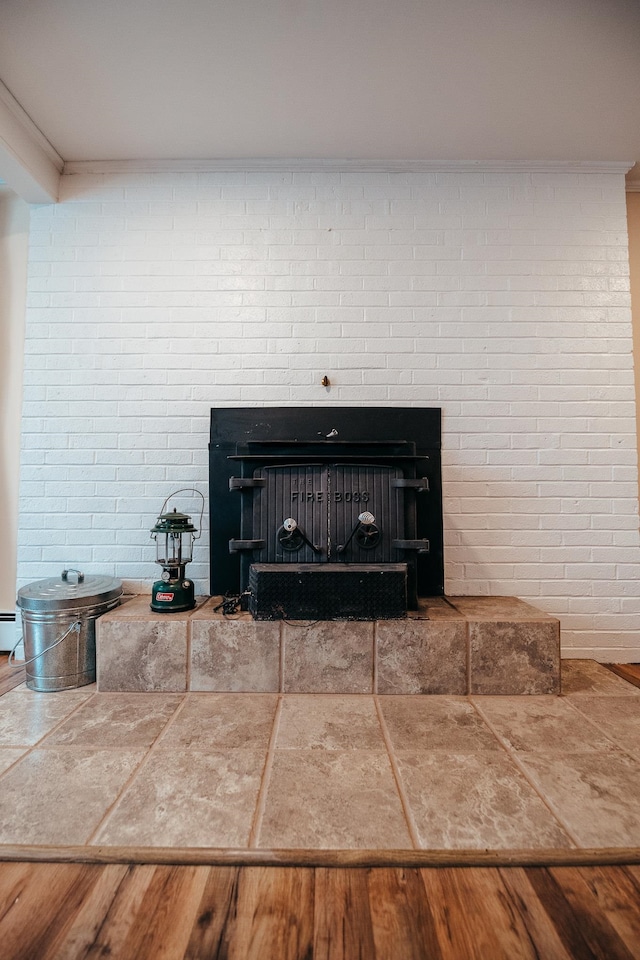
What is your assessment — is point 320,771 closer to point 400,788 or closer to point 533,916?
point 400,788

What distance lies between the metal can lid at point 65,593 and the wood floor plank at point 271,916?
4.62 ft

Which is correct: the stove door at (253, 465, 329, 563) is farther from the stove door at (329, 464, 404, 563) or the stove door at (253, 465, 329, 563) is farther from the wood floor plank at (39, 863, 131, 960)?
the wood floor plank at (39, 863, 131, 960)

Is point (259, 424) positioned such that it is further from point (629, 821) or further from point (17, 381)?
point (629, 821)

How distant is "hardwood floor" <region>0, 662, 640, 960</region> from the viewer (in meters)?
0.92

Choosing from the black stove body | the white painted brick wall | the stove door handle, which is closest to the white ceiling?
the white painted brick wall

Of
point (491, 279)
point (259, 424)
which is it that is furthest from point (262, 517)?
point (491, 279)

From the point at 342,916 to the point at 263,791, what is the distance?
0.43 metres

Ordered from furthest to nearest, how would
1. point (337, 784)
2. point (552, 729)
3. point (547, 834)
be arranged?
point (552, 729) < point (337, 784) < point (547, 834)

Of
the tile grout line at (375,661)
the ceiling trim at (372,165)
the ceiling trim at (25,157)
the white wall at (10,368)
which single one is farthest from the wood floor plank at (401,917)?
the ceiling trim at (25,157)

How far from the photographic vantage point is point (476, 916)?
99 cm

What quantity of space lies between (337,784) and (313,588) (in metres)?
0.74

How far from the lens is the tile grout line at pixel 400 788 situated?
1191mm

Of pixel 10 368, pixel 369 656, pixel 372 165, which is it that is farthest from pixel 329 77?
pixel 369 656

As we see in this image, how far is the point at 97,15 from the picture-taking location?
178 centimetres
